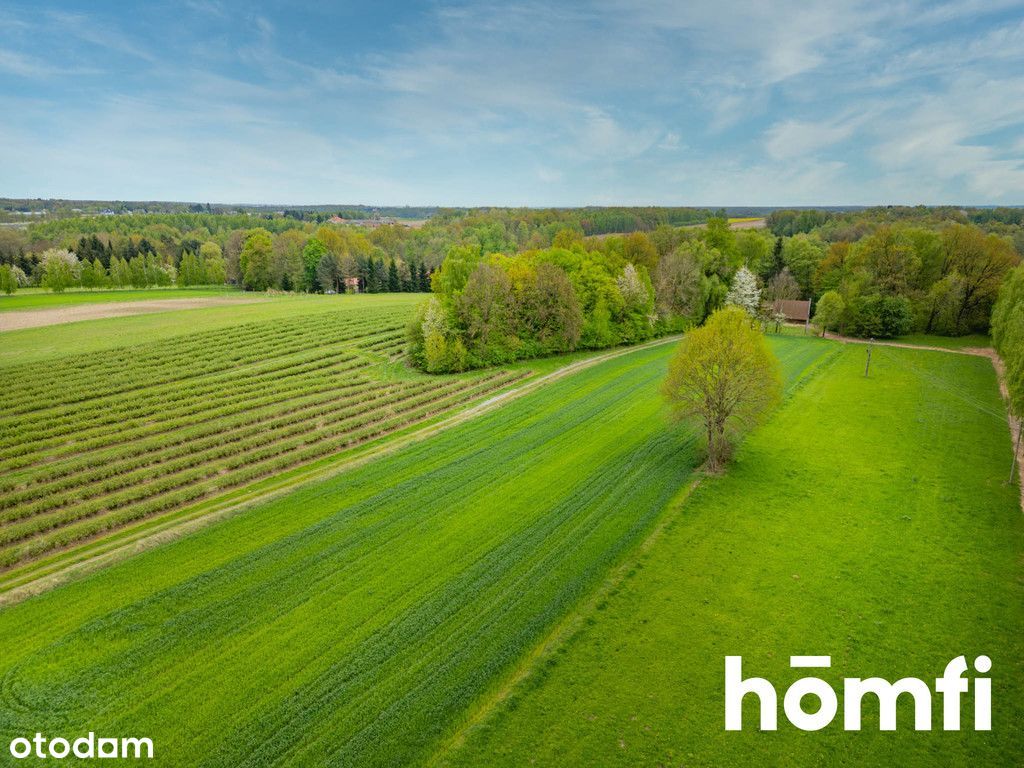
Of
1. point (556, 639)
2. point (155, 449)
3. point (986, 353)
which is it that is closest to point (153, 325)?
point (155, 449)

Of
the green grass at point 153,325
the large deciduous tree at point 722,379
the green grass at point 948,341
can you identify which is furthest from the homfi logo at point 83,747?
the green grass at point 948,341

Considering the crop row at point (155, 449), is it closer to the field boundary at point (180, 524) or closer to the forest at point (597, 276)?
the field boundary at point (180, 524)

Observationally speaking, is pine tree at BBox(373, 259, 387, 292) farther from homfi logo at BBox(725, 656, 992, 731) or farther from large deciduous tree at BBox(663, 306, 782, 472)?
homfi logo at BBox(725, 656, 992, 731)

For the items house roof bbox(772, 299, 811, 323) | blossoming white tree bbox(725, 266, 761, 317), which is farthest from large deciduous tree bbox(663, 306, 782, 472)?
house roof bbox(772, 299, 811, 323)

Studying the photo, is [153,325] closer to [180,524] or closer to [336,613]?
[180,524]

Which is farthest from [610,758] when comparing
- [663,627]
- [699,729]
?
[663,627]
